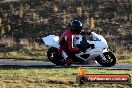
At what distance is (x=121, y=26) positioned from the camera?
3562 centimetres

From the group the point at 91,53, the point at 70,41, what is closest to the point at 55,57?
the point at 70,41

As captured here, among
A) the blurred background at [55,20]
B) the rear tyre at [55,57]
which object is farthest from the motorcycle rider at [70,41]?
the blurred background at [55,20]

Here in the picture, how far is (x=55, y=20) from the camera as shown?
122 feet

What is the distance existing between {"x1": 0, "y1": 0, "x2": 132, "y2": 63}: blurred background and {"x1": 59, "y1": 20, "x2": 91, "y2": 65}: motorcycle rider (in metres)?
7.01

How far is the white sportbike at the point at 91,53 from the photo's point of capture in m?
21.3

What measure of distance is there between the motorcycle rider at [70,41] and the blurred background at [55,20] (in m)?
7.01

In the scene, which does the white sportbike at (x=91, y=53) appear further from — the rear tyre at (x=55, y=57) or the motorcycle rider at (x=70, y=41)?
the motorcycle rider at (x=70, y=41)

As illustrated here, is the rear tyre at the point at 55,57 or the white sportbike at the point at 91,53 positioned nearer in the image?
the white sportbike at the point at 91,53

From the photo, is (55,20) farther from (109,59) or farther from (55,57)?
(109,59)

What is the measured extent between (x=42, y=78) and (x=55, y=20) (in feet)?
66.8

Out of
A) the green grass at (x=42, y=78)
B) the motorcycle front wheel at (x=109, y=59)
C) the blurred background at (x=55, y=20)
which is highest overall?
the green grass at (x=42, y=78)

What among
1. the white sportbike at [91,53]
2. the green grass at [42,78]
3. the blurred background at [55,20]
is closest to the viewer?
the green grass at [42,78]

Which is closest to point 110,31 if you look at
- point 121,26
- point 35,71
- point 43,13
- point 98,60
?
point 121,26

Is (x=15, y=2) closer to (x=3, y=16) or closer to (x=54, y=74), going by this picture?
(x=3, y=16)
